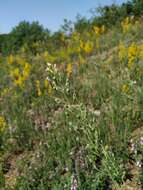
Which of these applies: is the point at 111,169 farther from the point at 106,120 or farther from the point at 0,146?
the point at 0,146

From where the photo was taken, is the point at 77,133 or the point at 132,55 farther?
the point at 132,55

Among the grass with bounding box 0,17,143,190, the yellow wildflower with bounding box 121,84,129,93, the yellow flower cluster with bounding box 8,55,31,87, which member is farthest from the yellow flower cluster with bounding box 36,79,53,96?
the yellow wildflower with bounding box 121,84,129,93

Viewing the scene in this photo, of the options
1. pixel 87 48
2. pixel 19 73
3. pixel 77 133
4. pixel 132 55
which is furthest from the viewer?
pixel 19 73

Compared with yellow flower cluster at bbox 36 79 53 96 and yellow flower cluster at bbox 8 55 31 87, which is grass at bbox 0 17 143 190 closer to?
yellow flower cluster at bbox 36 79 53 96

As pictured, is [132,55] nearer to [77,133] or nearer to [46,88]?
[46,88]

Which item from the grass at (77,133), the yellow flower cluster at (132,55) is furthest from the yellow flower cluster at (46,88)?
the yellow flower cluster at (132,55)

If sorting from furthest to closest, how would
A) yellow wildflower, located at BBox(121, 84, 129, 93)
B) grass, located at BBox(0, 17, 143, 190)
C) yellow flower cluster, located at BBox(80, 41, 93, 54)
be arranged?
1. yellow flower cluster, located at BBox(80, 41, 93, 54)
2. yellow wildflower, located at BBox(121, 84, 129, 93)
3. grass, located at BBox(0, 17, 143, 190)

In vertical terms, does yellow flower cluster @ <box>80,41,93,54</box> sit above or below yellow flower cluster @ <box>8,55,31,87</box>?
above

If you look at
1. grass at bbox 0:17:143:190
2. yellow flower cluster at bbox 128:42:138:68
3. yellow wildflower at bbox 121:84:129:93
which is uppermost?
yellow flower cluster at bbox 128:42:138:68

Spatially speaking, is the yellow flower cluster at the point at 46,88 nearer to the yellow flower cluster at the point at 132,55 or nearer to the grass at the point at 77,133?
the grass at the point at 77,133

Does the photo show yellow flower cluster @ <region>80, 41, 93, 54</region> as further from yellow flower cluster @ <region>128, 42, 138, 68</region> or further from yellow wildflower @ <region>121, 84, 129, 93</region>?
yellow wildflower @ <region>121, 84, 129, 93</region>

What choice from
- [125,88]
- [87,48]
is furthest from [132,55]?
[87,48]

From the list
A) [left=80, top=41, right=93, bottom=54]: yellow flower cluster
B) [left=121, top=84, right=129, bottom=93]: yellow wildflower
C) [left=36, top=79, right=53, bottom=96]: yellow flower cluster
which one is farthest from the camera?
[left=80, top=41, right=93, bottom=54]: yellow flower cluster

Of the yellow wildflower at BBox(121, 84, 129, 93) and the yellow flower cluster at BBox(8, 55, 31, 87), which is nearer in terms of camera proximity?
the yellow wildflower at BBox(121, 84, 129, 93)
